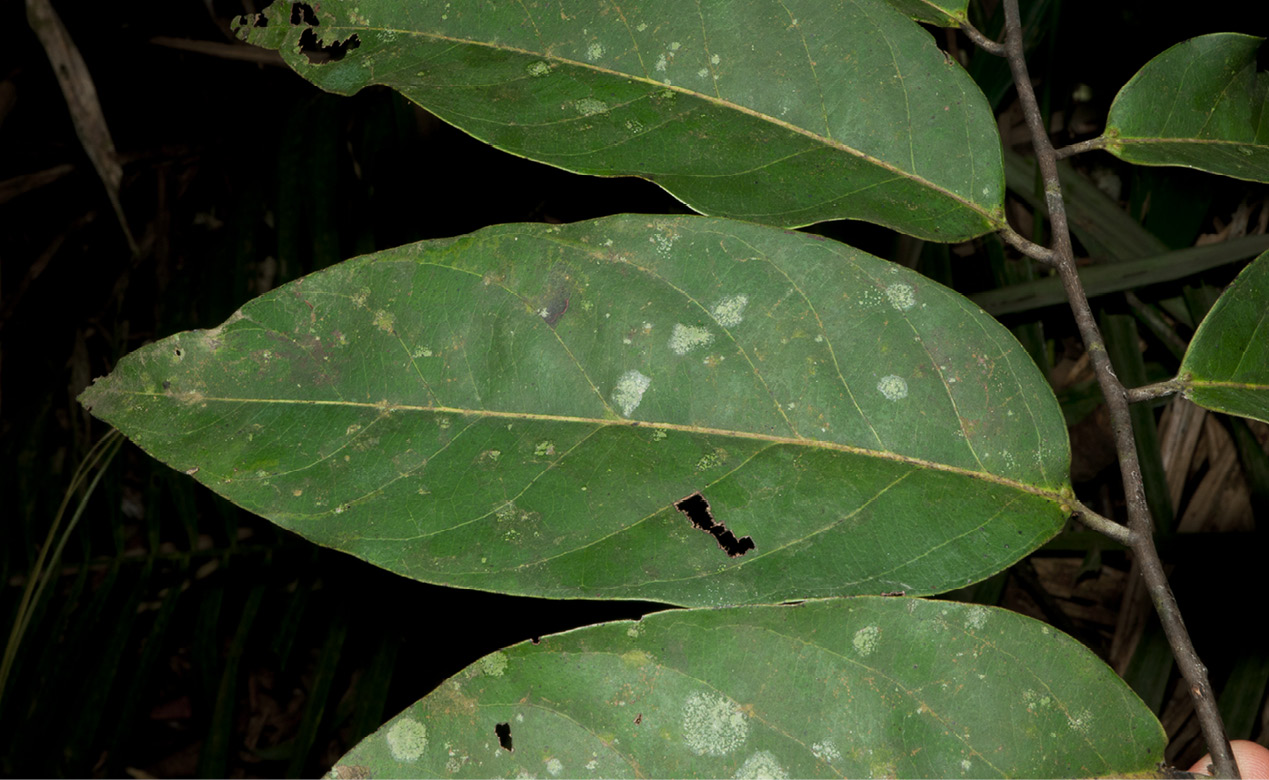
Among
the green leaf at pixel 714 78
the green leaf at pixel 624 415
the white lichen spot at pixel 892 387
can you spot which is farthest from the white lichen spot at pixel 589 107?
the white lichen spot at pixel 892 387

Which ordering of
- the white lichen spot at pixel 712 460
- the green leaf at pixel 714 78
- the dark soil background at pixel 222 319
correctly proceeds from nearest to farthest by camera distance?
the white lichen spot at pixel 712 460 < the green leaf at pixel 714 78 < the dark soil background at pixel 222 319

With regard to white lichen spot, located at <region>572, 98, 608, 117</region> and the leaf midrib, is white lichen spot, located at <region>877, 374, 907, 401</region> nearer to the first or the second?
the leaf midrib

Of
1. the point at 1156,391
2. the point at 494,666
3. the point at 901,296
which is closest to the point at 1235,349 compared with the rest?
the point at 1156,391

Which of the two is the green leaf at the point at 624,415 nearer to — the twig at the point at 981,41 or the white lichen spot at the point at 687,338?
the white lichen spot at the point at 687,338

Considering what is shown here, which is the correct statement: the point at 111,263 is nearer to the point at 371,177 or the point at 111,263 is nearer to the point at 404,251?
the point at 371,177

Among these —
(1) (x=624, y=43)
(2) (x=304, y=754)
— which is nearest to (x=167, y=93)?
(2) (x=304, y=754)

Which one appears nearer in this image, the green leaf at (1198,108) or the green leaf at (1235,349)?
the green leaf at (1235,349)

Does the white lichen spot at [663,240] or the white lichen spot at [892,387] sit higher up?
the white lichen spot at [663,240]

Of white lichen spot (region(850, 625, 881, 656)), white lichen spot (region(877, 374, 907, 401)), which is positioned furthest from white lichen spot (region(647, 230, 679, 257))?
white lichen spot (region(850, 625, 881, 656))

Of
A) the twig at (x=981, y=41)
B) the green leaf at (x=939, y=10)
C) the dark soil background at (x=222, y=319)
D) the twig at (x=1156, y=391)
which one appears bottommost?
the dark soil background at (x=222, y=319)
